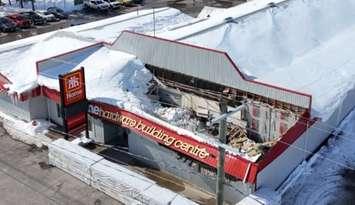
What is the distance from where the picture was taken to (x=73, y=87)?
84.1ft

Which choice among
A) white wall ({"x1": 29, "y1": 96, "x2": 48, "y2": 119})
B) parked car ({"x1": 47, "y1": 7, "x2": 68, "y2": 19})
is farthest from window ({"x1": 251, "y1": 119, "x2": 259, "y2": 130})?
parked car ({"x1": 47, "y1": 7, "x2": 68, "y2": 19})

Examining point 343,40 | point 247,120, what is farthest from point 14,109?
point 343,40

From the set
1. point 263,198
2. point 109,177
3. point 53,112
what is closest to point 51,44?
point 53,112

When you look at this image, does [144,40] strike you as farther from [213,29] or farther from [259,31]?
[259,31]

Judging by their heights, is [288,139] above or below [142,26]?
below

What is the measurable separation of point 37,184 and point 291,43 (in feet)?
57.8

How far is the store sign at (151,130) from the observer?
876 inches

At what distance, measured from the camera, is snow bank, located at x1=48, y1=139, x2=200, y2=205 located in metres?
20.8

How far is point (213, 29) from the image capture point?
30.8 m

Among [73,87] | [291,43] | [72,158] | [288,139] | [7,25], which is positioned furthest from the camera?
[7,25]

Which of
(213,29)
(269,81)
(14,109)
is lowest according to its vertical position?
(14,109)

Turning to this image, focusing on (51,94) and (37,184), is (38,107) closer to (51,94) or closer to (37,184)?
(51,94)

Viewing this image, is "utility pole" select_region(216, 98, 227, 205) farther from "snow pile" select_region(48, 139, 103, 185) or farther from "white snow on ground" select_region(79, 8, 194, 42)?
"white snow on ground" select_region(79, 8, 194, 42)

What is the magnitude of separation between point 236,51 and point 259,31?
3.80m
